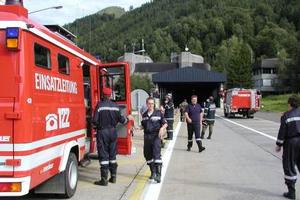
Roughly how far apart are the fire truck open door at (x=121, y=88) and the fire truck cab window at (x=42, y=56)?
4.12 metres

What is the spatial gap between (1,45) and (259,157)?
1041cm

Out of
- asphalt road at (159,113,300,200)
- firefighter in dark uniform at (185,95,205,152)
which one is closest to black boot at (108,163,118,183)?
asphalt road at (159,113,300,200)

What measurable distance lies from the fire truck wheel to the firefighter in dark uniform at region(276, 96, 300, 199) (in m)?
3.66

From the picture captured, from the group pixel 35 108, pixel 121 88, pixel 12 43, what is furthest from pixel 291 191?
pixel 121 88

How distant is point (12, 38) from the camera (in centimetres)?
687

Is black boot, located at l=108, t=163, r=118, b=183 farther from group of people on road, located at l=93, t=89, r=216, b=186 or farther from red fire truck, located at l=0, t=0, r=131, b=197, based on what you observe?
red fire truck, located at l=0, t=0, r=131, b=197

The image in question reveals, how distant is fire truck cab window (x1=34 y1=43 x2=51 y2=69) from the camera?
294 inches

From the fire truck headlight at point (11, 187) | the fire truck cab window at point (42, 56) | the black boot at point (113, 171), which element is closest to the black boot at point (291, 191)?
the black boot at point (113, 171)

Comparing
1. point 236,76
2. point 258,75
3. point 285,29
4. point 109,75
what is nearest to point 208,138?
point 109,75

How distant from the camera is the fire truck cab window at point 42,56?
294 inches

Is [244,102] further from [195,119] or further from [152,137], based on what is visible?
[152,137]

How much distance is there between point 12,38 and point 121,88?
6.44 metres

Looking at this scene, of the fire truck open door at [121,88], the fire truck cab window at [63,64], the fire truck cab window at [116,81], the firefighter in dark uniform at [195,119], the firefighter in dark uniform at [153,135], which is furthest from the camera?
the firefighter in dark uniform at [195,119]

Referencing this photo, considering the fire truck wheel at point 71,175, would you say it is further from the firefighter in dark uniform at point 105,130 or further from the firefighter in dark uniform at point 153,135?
the firefighter in dark uniform at point 153,135
